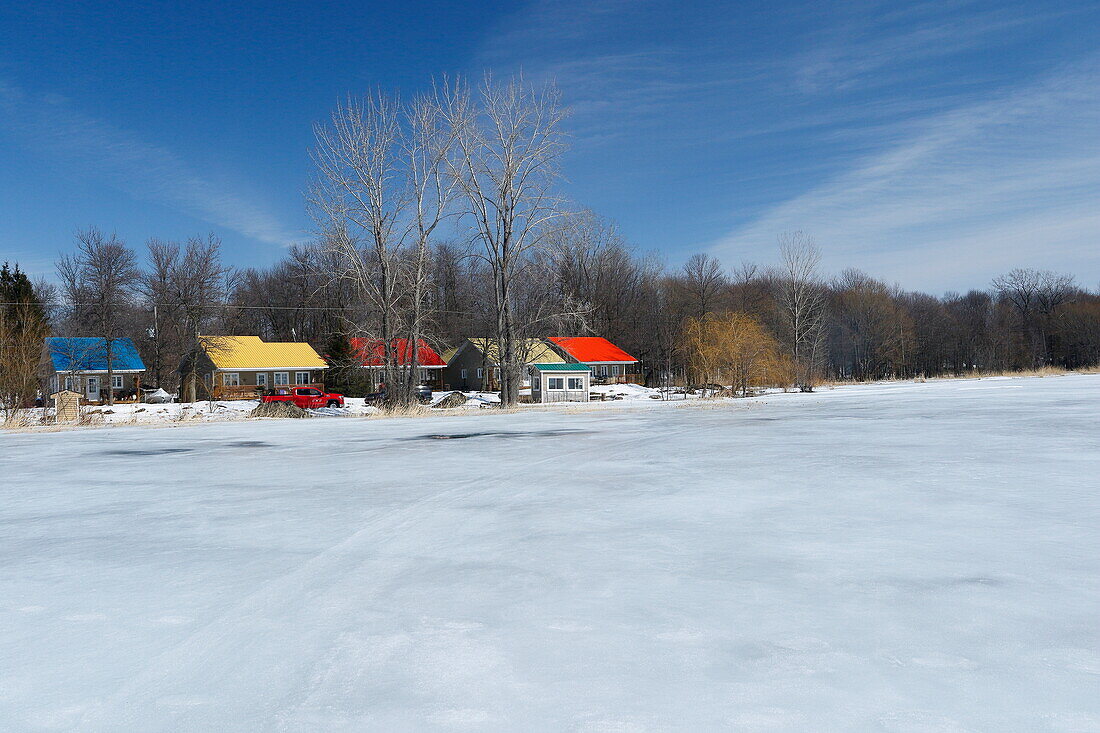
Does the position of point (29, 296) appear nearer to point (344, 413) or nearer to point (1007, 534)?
point (344, 413)

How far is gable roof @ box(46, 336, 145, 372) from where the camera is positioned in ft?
158

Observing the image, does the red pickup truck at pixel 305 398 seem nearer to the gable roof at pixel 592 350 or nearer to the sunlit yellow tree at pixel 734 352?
the sunlit yellow tree at pixel 734 352

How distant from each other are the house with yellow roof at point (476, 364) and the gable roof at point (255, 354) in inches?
430

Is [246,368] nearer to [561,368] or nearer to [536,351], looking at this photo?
[536,351]

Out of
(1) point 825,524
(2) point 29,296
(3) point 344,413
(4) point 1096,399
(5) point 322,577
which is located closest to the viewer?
(5) point 322,577

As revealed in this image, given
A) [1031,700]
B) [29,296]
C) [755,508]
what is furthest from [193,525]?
[29,296]

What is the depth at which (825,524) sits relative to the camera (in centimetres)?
688

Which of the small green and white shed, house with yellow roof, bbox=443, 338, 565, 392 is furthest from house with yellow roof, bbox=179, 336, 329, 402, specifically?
the small green and white shed

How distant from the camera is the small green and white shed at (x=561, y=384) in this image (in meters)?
42.2

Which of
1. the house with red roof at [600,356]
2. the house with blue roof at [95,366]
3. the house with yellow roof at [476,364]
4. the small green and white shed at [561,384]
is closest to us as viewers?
the small green and white shed at [561,384]

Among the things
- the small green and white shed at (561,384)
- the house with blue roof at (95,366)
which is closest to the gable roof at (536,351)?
the small green and white shed at (561,384)

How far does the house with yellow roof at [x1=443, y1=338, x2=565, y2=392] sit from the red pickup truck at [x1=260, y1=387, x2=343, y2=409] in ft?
46.7

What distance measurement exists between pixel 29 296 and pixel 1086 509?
62152 millimetres

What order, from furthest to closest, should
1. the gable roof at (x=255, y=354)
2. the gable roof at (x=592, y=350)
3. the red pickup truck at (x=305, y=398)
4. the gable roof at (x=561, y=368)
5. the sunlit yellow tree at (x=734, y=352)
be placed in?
the gable roof at (x=592, y=350) → the gable roof at (x=255, y=354) → the gable roof at (x=561, y=368) → the sunlit yellow tree at (x=734, y=352) → the red pickup truck at (x=305, y=398)
